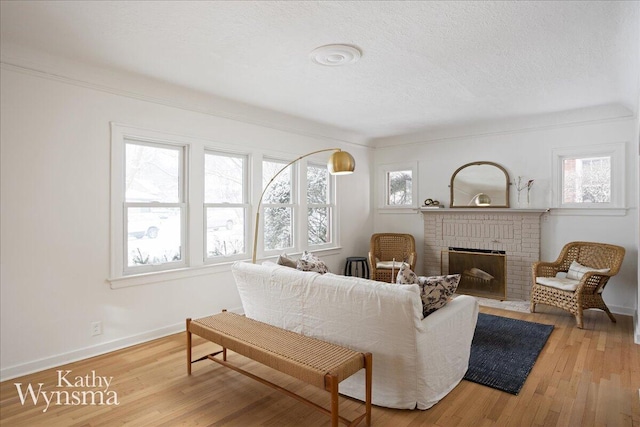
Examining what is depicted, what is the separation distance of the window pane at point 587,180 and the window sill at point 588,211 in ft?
0.38

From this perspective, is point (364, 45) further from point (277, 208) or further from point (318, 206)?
point (318, 206)

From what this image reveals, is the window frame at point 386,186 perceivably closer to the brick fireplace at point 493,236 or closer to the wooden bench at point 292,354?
the brick fireplace at point 493,236

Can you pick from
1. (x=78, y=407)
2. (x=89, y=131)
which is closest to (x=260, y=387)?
(x=78, y=407)

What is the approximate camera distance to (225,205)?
14.3ft

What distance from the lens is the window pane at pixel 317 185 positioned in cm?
560

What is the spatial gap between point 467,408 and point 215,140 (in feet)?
11.4

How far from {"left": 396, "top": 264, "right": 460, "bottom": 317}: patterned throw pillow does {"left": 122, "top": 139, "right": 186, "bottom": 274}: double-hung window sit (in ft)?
8.24

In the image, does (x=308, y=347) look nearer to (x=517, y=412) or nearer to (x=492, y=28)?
(x=517, y=412)

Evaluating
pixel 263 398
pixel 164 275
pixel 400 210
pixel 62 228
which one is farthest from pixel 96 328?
pixel 400 210

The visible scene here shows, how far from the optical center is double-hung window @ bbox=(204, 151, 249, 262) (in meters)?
4.27

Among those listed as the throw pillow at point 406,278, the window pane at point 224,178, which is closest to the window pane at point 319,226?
the window pane at point 224,178

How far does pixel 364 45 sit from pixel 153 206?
98.2 inches

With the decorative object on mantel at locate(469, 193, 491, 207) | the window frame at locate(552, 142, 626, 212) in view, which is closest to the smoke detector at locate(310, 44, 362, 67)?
the decorative object on mantel at locate(469, 193, 491, 207)

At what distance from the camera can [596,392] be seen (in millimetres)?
2623
